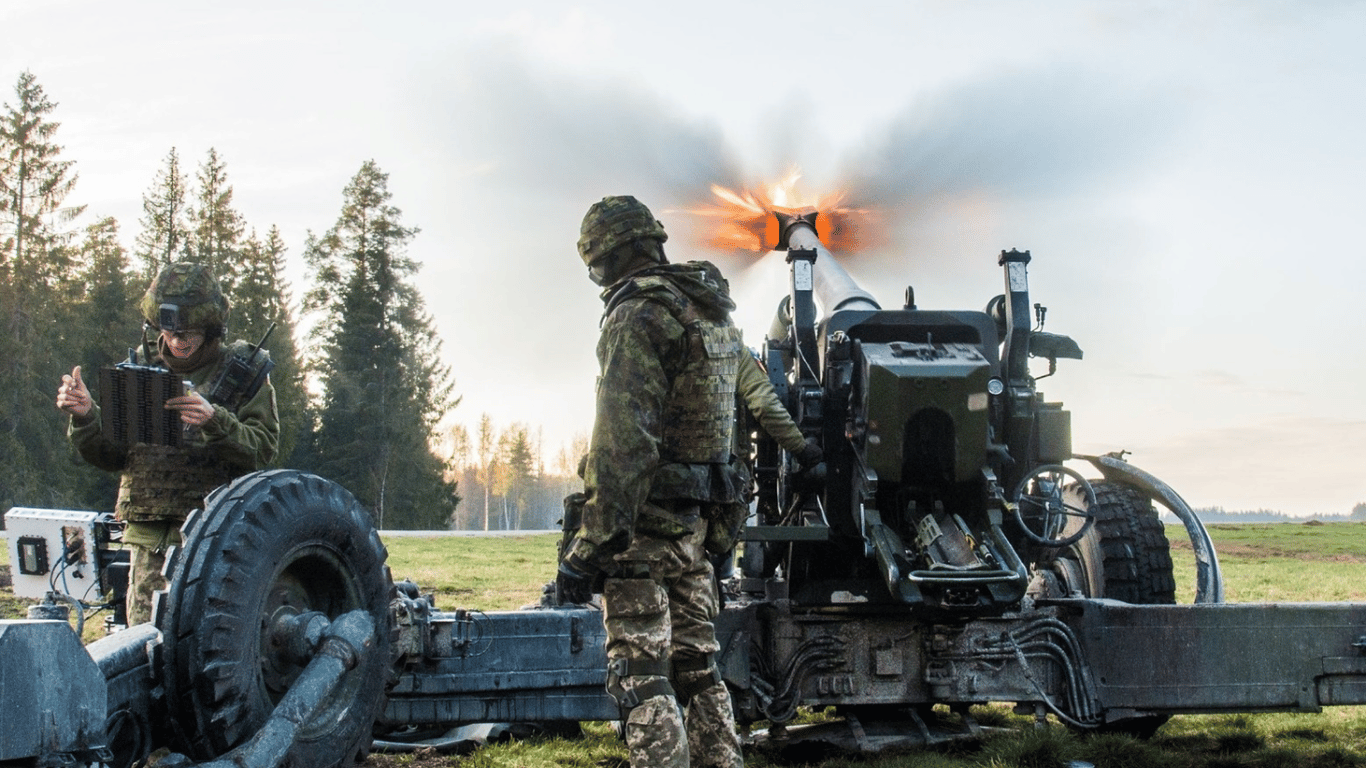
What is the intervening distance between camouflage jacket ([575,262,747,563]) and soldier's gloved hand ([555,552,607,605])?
4 centimetres

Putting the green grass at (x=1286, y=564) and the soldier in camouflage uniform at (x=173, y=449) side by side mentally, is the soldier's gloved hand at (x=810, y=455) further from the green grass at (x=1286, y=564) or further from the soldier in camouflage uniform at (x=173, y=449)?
the green grass at (x=1286, y=564)

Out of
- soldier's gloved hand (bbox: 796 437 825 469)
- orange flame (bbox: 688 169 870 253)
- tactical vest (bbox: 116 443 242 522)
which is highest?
orange flame (bbox: 688 169 870 253)

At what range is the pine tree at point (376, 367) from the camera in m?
41.7

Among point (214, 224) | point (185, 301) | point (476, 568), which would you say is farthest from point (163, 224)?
point (185, 301)

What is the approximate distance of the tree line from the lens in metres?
38.0

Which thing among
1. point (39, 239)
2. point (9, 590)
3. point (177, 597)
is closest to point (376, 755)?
point (177, 597)

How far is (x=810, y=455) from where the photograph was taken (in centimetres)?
671

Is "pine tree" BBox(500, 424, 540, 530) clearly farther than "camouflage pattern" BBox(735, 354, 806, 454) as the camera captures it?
Yes

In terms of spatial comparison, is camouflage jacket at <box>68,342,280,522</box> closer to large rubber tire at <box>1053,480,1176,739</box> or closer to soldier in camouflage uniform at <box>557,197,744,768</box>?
soldier in camouflage uniform at <box>557,197,744,768</box>

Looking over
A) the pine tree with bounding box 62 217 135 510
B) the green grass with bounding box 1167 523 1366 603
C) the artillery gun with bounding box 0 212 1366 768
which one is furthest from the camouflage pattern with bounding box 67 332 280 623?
the pine tree with bounding box 62 217 135 510

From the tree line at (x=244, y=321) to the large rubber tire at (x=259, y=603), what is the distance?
3412 cm

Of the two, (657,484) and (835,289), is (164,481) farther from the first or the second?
(835,289)

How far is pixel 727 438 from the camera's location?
4.77m

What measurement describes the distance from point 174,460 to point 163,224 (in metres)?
41.4
